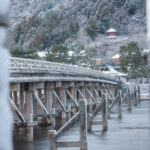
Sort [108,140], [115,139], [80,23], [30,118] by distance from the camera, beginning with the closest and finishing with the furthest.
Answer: [30,118]
[108,140]
[115,139]
[80,23]

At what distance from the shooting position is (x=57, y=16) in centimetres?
13400

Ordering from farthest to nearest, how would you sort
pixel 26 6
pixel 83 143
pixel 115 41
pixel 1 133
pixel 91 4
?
pixel 26 6
pixel 91 4
pixel 115 41
pixel 83 143
pixel 1 133

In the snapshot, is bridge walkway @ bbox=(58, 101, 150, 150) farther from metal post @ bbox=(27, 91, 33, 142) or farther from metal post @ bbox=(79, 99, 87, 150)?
metal post @ bbox=(79, 99, 87, 150)

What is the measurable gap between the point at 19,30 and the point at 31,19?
27.9 ft

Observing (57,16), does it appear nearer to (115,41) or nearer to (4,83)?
(115,41)

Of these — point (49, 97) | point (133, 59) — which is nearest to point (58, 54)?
point (133, 59)

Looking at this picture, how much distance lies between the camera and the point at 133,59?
81.9 metres

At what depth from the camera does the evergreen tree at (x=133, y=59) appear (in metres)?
82.2

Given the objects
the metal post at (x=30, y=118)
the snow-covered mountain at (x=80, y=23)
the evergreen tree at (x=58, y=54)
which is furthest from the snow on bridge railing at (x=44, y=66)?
the snow-covered mountain at (x=80, y=23)

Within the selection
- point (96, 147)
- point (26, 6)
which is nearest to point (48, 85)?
point (96, 147)

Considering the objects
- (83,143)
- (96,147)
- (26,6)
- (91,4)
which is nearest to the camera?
(83,143)

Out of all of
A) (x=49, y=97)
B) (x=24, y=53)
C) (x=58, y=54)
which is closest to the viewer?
(x=49, y=97)

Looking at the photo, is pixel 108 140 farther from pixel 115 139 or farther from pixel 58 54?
pixel 58 54

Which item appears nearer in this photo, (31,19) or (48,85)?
(48,85)
